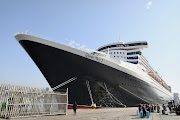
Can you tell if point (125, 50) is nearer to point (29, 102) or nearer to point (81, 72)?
point (81, 72)

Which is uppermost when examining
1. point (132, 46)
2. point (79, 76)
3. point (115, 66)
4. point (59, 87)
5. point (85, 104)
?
point (132, 46)

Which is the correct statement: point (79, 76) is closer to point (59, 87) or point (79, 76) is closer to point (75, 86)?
point (75, 86)

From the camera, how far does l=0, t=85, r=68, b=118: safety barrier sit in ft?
24.2

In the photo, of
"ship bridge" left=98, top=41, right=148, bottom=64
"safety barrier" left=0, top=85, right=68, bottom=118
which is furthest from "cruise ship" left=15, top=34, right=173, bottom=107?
"ship bridge" left=98, top=41, right=148, bottom=64

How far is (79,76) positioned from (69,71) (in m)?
1.12

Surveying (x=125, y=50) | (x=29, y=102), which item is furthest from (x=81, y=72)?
(x=125, y=50)

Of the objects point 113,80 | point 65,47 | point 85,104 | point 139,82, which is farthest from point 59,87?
point 139,82

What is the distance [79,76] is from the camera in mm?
13367

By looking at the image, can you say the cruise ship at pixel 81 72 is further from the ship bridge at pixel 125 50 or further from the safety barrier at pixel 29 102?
the ship bridge at pixel 125 50

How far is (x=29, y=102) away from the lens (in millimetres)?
8336


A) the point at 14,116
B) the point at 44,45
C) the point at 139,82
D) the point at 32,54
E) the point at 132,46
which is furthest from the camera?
the point at 132,46

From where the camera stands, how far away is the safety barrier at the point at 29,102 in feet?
24.2

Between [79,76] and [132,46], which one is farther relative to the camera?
[132,46]

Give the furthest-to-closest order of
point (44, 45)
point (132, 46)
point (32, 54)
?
point (132, 46), point (32, 54), point (44, 45)
